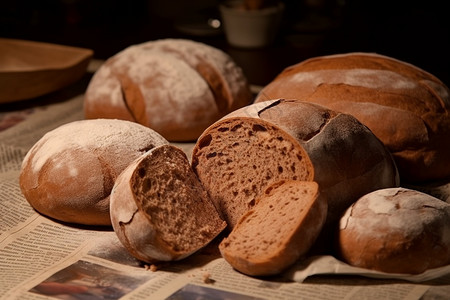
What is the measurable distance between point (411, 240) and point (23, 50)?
2134 millimetres

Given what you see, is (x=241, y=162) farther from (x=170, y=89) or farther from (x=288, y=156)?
(x=170, y=89)

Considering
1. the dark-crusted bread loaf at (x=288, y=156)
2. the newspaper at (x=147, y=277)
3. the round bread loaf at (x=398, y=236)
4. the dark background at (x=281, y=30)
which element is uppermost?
the dark-crusted bread loaf at (x=288, y=156)

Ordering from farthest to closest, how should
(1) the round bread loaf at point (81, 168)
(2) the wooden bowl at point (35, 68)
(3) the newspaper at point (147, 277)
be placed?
(2) the wooden bowl at point (35, 68) < (1) the round bread loaf at point (81, 168) < (3) the newspaper at point (147, 277)

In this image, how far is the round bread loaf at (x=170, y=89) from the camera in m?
2.53

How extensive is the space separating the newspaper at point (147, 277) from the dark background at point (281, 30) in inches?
61.4

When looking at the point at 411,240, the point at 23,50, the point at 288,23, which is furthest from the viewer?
the point at 288,23

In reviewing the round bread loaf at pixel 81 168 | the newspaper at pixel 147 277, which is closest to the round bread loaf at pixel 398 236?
the newspaper at pixel 147 277

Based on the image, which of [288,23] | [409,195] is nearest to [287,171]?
[409,195]

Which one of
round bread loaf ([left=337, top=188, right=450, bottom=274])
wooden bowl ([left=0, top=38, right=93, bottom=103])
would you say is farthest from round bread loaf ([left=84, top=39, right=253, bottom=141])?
round bread loaf ([left=337, top=188, right=450, bottom=274])

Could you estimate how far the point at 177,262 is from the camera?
171 centimetres

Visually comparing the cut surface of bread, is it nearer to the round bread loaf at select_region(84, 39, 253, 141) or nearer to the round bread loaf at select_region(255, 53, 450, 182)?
the round bread loaf at select_region(255, 53, 450, 182)

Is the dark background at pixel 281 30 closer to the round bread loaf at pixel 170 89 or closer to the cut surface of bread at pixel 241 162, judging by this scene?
the round bread loaf at pixel 170 89

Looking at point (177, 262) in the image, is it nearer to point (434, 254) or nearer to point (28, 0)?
point (434, 254)

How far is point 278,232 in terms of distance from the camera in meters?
1.62
